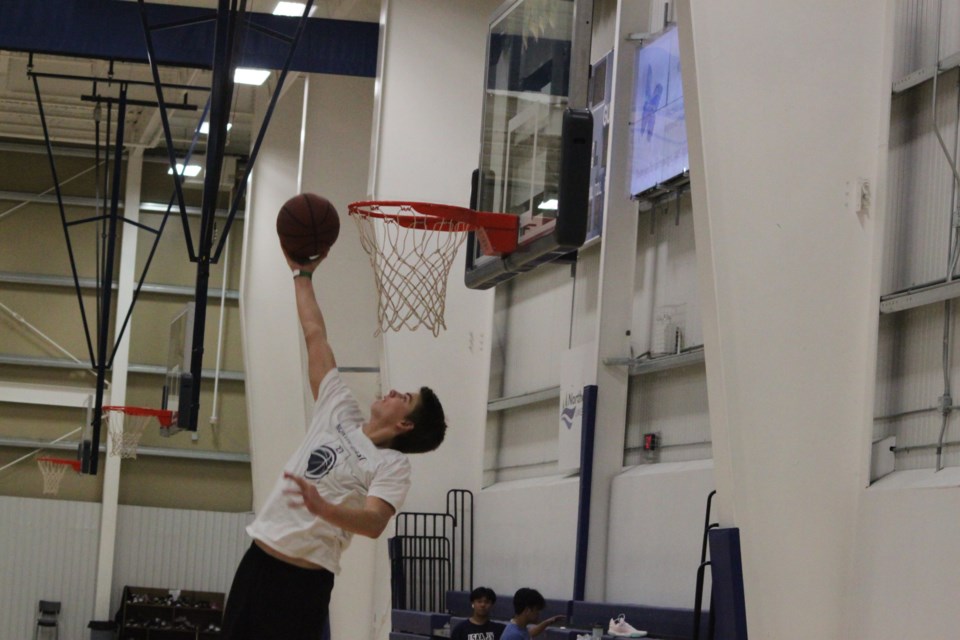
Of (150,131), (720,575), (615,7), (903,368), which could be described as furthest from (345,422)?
(150,131)

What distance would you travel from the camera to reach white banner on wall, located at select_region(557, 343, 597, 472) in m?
9.77

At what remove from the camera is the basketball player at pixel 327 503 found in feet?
14.7

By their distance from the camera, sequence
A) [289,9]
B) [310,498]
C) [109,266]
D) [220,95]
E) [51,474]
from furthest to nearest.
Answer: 1. [51,474]
2. [109,266]
3. [289,9]
4. [220,95]
5. [310,498]

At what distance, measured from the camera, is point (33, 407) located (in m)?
22.9

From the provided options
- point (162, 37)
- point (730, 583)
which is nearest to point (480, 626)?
point (730, 583)

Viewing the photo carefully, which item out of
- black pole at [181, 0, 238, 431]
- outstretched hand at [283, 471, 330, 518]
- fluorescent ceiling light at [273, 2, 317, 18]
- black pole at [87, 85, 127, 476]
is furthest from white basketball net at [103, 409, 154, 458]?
outstretched hand at [283, 471, 330, 518]

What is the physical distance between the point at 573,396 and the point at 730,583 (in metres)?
4.10

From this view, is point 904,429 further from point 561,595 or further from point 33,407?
point 33,407

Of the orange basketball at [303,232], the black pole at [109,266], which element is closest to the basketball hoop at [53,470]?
the black pole at [109,266]

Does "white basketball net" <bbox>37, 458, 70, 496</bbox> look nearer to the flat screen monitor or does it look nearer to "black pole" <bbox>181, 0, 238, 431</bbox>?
"black pole" <bbox>181, 0, 238, 431</bbox>

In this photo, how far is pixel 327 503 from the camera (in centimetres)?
425

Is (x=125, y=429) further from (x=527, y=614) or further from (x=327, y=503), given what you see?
(x=327, y=503)

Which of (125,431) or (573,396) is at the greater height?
(573,396)

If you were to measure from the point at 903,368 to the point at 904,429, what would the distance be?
31cm
